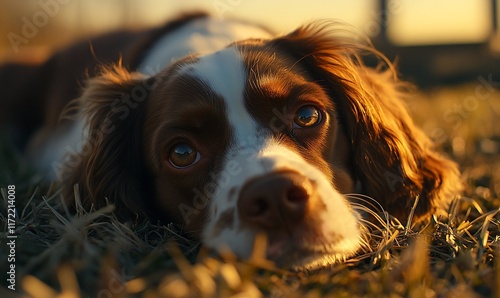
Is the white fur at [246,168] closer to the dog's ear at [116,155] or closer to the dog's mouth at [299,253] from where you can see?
the dog's mouth at [299,253]

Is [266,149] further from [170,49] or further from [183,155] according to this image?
[170,49]

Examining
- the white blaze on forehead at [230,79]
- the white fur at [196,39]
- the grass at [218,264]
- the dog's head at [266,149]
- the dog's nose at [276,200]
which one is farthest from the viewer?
the white fur at [196,39]

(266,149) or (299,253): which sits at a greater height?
(266,149)

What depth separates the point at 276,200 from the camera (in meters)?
2.34

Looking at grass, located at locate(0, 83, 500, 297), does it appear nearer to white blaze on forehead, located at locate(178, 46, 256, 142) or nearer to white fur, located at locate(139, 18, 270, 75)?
white blaze on forehead, located at locate(178, 46, 256, 142)

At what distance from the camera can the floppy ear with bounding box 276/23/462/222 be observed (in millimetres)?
3289

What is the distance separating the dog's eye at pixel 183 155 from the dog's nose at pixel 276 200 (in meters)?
0.60

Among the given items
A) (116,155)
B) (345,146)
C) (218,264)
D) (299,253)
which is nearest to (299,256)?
(299,253)

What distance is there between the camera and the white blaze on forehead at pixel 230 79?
2955mm

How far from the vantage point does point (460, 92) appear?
28.7 ft

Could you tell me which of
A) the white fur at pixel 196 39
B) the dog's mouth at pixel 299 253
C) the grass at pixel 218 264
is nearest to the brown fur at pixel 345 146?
the grass at pixel 218 264

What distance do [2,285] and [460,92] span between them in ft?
24.7

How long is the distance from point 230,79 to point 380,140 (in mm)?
823

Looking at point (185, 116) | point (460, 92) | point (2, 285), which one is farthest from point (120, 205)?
point (460, 92)
